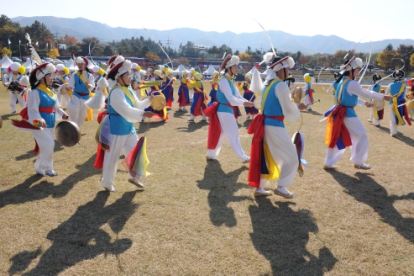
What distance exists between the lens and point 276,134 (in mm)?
4645

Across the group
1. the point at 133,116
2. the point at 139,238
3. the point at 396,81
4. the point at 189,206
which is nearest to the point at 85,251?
the point at 139,238

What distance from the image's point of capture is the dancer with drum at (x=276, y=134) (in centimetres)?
453

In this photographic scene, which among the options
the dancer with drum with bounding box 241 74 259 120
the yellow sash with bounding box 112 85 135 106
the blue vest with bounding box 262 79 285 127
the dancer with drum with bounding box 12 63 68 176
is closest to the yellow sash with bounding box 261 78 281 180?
the blue vest with bounding box 262 79 285 127

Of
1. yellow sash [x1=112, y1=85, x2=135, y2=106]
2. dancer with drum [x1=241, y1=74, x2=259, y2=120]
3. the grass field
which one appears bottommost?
the grass field

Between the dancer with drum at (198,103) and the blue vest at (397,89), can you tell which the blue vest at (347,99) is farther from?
the dancer with drum at (198,103)

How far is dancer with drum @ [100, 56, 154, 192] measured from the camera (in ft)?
15.3

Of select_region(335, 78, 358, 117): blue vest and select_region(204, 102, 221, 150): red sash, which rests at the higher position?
select_region(335, 78, 358, 117): blue vest

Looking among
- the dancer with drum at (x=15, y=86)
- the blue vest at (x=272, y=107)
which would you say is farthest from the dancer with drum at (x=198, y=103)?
the blue vest at (x=272, y=107)

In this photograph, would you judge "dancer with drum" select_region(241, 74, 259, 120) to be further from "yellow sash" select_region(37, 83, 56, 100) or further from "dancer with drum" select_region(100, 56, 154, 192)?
"yellow sash" select_region(37, 83, 56, 100)

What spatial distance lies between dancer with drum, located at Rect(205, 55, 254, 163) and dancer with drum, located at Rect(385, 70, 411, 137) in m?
5.69

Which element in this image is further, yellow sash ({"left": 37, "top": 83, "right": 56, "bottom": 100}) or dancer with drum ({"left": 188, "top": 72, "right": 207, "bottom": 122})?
dancer with drum ({"left": 188, "top": 72, "right": 207, "bottom": 122})

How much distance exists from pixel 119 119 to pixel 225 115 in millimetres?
2441

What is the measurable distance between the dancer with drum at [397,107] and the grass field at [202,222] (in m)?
3.19

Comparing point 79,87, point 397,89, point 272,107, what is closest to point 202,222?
point 272,107
